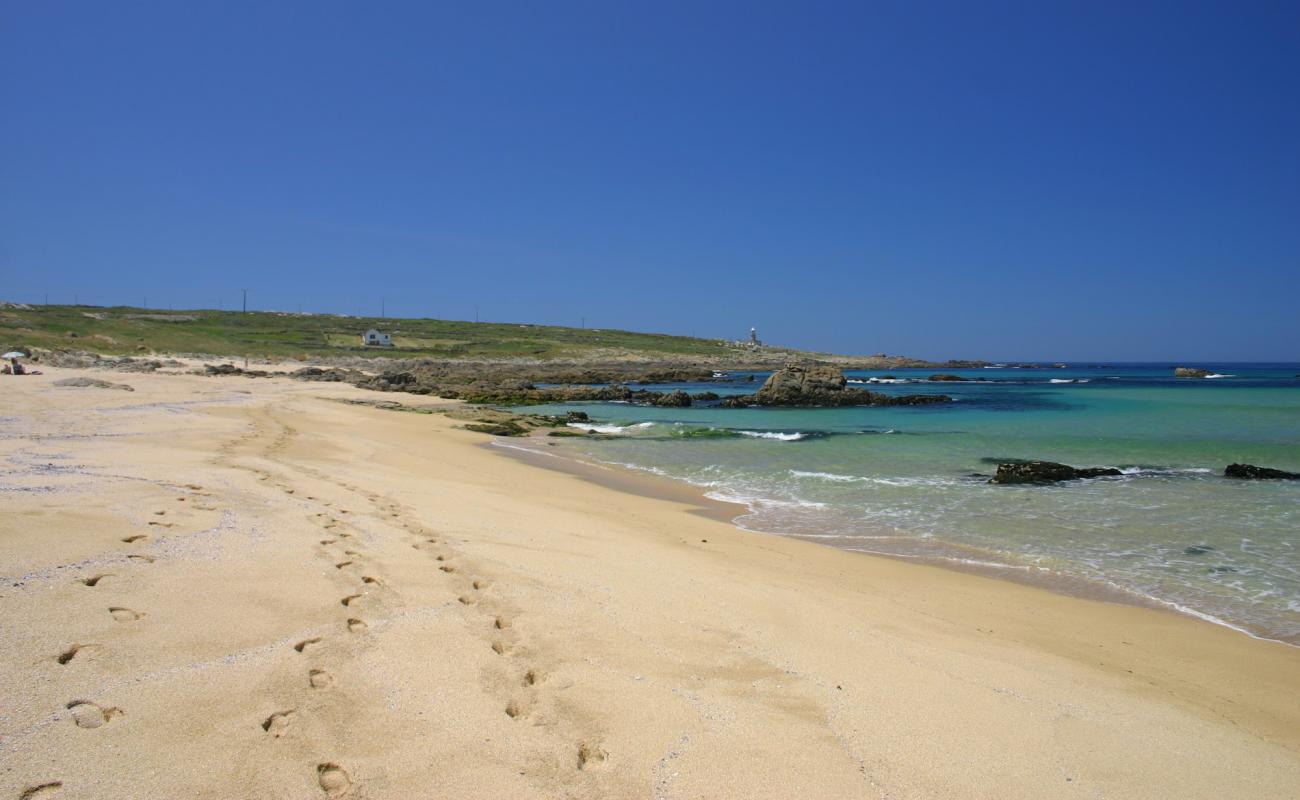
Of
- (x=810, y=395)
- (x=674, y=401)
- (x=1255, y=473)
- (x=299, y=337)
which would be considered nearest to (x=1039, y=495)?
(x=1255, y=473)

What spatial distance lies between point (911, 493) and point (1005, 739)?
9.27 meters

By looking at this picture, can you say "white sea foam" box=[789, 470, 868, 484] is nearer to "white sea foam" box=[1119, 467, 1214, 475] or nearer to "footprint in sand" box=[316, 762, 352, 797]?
"white sea foam" box=[1119, 467, 1214, 475]

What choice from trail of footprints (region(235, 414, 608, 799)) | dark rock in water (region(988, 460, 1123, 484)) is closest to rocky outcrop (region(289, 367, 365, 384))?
trail of footprints (region(235, 414, 608, 799))

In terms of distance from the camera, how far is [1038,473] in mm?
13320

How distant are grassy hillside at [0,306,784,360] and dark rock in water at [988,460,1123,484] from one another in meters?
52.5

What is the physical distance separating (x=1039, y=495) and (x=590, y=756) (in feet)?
38.3

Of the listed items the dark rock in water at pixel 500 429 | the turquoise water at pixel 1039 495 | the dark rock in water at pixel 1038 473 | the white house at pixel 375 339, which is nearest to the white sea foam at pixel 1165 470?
the turquoise water at pixel 1039 495

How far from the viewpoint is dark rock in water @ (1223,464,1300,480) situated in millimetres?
13445

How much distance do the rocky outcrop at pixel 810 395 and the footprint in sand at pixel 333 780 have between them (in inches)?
1346

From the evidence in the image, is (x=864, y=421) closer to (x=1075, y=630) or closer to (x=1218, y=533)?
(x=1218, y=533)

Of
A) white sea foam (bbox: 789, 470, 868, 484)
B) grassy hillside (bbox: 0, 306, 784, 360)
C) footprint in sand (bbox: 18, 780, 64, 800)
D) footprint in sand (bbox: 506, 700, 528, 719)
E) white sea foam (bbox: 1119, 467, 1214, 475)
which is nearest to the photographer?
footprint in sand (bbox: 18, 780, 64, 800)

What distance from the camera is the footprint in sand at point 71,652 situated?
2.86 m

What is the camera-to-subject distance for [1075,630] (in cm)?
561

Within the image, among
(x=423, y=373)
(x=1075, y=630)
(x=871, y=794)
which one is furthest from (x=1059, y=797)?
(x=423, y=373)
